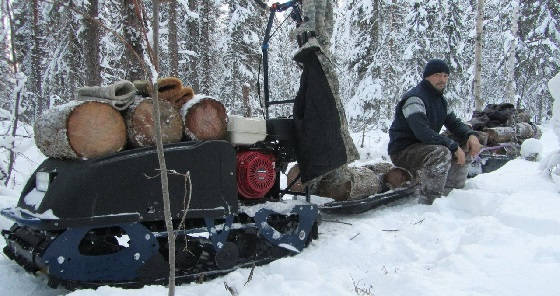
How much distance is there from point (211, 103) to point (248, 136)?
1.49ft

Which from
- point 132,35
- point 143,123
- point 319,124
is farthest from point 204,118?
point 132,35

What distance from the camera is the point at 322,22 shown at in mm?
4035

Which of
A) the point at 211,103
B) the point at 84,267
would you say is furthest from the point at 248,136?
the point at 84,267

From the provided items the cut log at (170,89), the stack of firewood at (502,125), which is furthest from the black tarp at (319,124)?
the stack of firewood at (502,125)

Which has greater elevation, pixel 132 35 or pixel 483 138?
pixel 132 35

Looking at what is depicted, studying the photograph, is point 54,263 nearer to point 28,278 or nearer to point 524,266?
point 28,278

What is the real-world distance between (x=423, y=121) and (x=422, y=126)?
62 millimetres

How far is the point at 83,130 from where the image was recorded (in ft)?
9.39

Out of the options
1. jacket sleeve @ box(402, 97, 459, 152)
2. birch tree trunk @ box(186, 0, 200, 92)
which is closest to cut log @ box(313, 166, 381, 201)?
jacket sleeve @ box(402, 97, 459, 152)

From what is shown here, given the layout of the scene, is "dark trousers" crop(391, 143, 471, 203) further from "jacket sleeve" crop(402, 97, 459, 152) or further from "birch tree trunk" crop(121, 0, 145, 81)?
"birch tree trunk" crop(121, 0, 145, 81)

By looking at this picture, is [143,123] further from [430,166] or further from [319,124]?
[430,166]

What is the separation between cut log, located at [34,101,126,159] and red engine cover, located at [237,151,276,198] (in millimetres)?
1065

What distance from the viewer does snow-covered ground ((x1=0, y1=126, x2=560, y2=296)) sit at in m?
2.78

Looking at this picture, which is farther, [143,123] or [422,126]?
[422,126]
